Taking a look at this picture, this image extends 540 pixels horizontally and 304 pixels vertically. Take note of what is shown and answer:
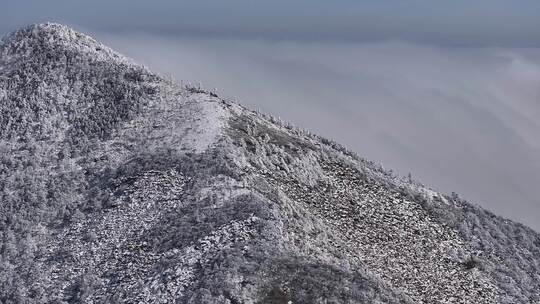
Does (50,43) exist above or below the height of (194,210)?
above

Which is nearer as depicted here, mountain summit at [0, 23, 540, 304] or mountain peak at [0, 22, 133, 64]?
mountain summit at [0, 23, 540, 304]

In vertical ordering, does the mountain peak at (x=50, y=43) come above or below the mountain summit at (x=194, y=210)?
above

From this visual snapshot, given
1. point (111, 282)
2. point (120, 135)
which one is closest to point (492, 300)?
point (111, 282)

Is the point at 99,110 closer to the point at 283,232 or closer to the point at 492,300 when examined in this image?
the point at 283,232

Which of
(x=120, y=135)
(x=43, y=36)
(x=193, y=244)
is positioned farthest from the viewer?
(x=43, y=36)

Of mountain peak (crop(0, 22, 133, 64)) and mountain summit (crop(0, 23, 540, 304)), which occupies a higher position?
mountain peak (crop(0, 22, 133, 64))

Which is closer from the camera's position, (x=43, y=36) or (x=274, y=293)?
(x=274, y=293)

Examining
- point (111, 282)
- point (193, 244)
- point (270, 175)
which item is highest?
point (270, 175)

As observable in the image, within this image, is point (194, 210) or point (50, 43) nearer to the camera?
point (194, 210)
